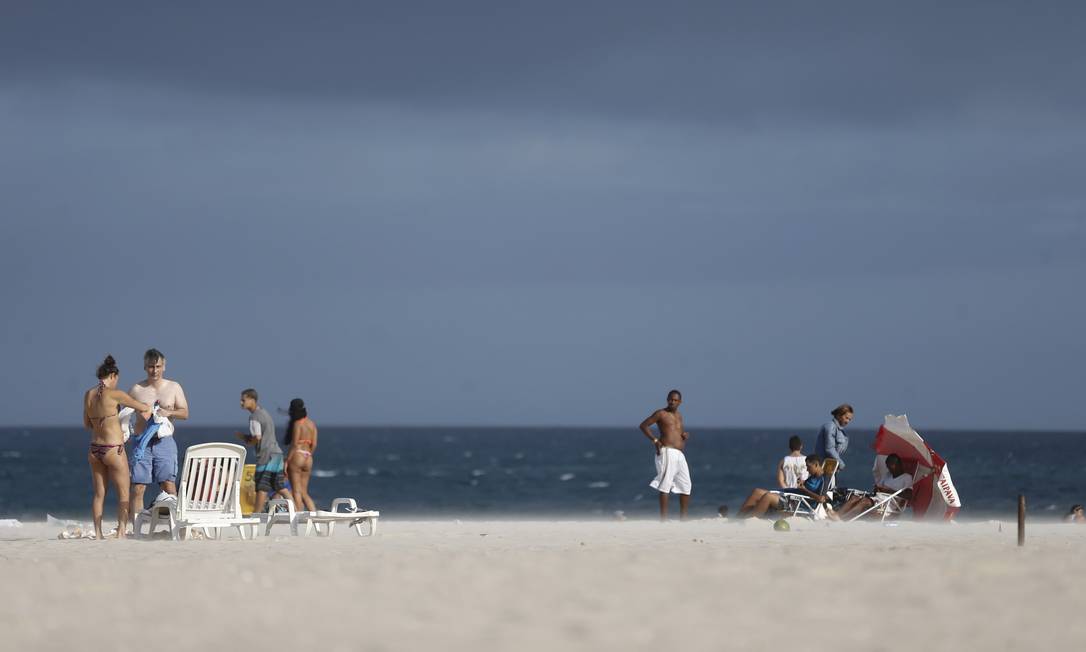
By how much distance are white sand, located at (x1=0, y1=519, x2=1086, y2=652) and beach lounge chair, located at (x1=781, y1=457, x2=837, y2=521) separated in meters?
4.56

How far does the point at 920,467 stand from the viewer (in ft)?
53.8

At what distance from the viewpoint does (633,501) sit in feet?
173

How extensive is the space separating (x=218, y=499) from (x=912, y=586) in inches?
283

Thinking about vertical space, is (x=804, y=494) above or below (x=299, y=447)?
below

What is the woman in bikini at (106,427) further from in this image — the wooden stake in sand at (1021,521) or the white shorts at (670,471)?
the wooden stake in sand at (1021,521)

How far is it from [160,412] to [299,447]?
2569mm

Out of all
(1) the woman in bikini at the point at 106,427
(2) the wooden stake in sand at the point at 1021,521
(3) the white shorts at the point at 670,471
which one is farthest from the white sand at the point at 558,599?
(3) the white shorts at the point at 670,471

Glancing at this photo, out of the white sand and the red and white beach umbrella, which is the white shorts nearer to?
the red and white beach umbrella

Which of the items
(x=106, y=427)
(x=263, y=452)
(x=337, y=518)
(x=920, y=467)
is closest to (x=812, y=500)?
(x=920, y=467)

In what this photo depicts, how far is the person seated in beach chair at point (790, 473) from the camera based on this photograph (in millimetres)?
16984

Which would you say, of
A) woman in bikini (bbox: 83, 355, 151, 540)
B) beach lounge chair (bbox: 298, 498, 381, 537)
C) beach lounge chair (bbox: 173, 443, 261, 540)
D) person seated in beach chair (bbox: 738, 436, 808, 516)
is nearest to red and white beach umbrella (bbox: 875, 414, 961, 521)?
person seated in beach chair (bbox: 738, 436, 808, 516)

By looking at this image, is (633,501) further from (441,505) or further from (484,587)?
(484,587)

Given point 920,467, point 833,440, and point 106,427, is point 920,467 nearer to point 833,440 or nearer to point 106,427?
point 833,440

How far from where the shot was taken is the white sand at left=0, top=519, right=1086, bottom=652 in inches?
271
